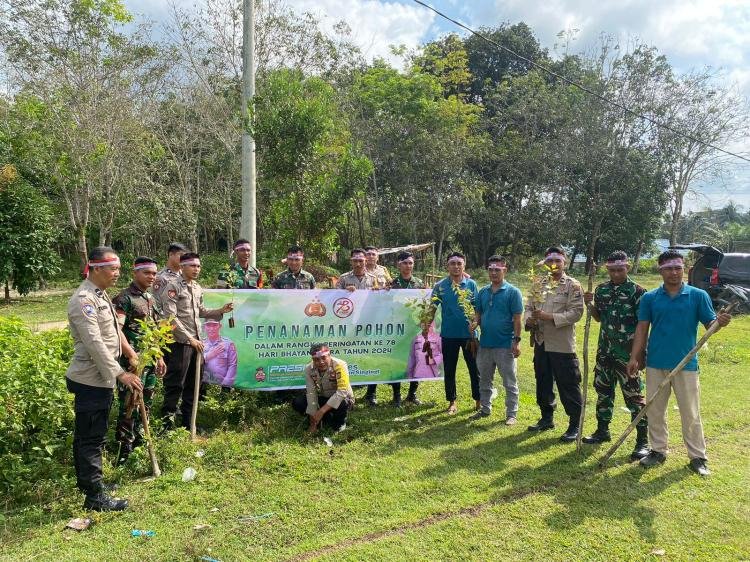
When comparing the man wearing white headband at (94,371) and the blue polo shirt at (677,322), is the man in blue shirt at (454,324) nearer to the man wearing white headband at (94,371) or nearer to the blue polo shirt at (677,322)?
the blue polo shirt at (677,322)

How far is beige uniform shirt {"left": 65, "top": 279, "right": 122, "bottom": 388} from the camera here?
3562 mm

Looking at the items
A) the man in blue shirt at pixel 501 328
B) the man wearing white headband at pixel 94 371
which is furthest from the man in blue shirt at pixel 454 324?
the man wearing white headband at pixel 94 371

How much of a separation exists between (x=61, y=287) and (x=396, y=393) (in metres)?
19.1

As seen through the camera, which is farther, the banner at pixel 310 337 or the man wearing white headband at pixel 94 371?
the banner at pixel 310 337

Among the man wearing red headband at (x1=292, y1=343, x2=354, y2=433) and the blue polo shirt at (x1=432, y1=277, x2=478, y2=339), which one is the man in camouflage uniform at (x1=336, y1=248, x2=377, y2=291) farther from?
the man wearing red headband at (x1=292, y1=343, x2=354, y2=433)

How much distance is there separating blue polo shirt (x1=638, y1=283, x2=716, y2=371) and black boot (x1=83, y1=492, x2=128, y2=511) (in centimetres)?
454

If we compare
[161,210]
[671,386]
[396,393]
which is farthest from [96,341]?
[161,210]

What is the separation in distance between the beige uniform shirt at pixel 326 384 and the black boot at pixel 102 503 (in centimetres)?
197

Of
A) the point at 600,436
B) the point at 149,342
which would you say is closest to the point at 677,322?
the point at 600,436

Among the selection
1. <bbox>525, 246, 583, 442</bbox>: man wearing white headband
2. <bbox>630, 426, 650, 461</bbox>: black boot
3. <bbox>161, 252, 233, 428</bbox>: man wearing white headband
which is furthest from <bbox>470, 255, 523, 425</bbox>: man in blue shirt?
<bbox>161, 252, 233, 428</bbox>: man wearing white headband

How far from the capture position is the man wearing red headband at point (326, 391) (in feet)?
17.4

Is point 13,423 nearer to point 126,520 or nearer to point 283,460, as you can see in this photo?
point 126,520

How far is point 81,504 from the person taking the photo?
3855 mm

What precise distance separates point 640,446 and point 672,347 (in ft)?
3.48
